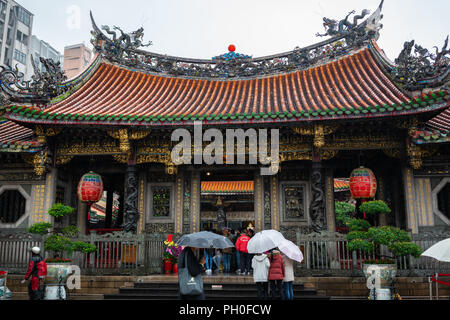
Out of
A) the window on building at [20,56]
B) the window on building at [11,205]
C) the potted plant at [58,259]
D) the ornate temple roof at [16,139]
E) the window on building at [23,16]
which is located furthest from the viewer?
the window on building at [20,56]

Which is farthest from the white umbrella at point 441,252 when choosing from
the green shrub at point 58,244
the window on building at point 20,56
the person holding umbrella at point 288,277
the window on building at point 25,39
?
the window on building at point 25,39

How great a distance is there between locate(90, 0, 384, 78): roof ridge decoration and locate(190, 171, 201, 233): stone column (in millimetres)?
3983

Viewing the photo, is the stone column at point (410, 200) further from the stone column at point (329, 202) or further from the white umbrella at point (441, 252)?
the white umbrella at point (441, 252)

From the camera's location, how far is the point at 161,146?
36.5ft

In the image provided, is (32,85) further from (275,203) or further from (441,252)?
A: (441,252)

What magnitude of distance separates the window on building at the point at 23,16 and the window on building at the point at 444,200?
4956 centimetres

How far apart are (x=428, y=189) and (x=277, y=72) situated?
616 cm

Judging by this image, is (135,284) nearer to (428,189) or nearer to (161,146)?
(161,146)

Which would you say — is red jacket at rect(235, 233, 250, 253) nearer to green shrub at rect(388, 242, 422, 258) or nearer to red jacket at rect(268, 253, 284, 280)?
red jacket at rect(268, 253, 284, 280)

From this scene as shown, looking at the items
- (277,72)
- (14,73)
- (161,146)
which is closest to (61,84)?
(14,73)

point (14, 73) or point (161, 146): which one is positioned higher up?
point (14, 73)

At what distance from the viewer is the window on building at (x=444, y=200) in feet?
33.5

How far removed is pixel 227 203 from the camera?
20156 millimetres

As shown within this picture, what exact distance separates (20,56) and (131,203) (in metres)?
44.7
